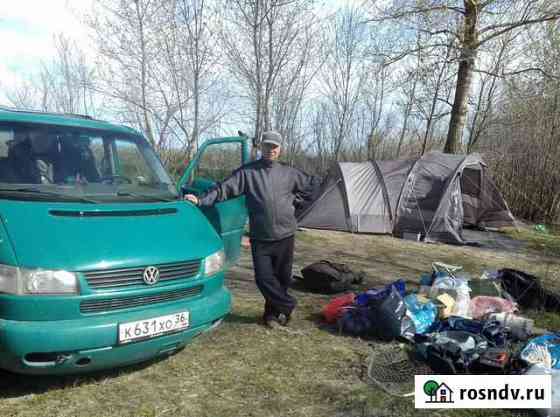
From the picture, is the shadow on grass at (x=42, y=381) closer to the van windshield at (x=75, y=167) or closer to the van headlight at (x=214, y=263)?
the van headlight at (x=214, y=263)

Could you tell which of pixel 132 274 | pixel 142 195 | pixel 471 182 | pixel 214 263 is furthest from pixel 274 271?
pixel 471 182

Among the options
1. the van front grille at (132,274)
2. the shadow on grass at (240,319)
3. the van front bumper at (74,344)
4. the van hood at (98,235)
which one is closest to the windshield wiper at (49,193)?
the van hood at (98,235)

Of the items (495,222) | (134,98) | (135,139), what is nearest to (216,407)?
(135,139)

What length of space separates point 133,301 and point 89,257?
0.39 m

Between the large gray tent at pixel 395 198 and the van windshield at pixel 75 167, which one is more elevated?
the van windshield at pixel 75 167

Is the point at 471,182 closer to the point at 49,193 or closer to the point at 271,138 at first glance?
the point at 271,138

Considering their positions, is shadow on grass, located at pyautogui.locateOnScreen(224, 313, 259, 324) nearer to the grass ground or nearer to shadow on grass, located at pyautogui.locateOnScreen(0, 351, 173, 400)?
the grass ground

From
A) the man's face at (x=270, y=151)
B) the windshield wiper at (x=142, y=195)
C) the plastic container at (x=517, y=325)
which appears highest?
the man's face at (x=270, y=151)

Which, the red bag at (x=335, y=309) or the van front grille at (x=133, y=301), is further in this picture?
the red bag at (x=335, y=309)

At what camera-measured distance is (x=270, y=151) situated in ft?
14.5

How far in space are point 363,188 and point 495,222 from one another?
3.74m

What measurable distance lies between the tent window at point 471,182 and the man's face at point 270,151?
860cm

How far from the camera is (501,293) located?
17.5ft

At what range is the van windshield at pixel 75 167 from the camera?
354 centimetres
